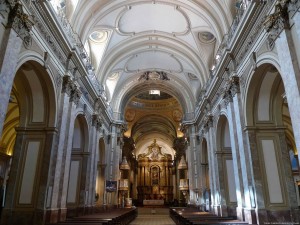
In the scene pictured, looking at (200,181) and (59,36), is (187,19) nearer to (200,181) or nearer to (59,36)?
(59,36)

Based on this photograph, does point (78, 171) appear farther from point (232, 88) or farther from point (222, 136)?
point (232, 88)

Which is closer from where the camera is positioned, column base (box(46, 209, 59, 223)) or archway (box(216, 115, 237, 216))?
column base (box(46, 209, 59, 223))

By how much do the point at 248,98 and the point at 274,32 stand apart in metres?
2.53

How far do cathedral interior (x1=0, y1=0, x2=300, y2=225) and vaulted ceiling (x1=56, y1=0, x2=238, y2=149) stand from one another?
2.3 inches

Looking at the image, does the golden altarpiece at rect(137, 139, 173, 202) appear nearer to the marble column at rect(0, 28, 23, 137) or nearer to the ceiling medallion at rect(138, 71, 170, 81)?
the ceiling medallion at rect(138, 71, 170, 81)

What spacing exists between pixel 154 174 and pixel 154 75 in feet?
67.3

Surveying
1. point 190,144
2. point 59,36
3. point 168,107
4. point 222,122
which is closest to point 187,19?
point 222,122

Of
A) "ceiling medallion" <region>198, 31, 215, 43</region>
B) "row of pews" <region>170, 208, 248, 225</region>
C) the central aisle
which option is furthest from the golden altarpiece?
"row of pews" <region>170, 208, 248, 225</region>

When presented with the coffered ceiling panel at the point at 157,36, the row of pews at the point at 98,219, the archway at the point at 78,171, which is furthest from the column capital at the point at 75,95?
the row of pews at the point at 98,219

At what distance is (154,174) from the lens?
36.3 m

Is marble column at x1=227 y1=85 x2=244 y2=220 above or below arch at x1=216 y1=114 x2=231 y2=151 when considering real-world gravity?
below

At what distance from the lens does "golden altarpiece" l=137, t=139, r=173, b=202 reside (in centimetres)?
3472

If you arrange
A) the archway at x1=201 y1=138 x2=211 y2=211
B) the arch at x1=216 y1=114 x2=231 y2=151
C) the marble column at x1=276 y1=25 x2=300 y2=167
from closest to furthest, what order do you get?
the marble column at x1=276 y1=25 x2=300 y2=167
the arch at x1=216 y1=114 x2=231 y2=151
the archway at x1=201 y1=138 x2=211 y2=211

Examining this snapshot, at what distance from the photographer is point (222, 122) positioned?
39.3ft
